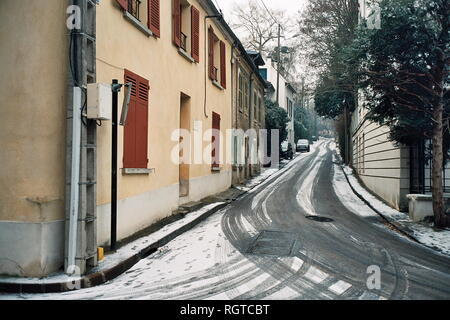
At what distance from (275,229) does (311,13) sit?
17842mm

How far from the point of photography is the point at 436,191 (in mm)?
8477

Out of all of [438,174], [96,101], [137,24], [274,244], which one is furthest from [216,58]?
[96,101]

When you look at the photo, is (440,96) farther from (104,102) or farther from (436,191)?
(104,102)

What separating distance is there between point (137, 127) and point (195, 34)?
17.6 ft

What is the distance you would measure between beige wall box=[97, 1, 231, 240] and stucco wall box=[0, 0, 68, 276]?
0.90 m

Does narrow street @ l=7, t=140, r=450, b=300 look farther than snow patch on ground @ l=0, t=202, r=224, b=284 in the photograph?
No

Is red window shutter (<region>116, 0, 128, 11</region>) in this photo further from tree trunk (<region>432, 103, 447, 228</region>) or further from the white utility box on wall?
tree trunk (<region>432, 103, 447, 228</region>)

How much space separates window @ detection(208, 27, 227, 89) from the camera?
43.4 ft

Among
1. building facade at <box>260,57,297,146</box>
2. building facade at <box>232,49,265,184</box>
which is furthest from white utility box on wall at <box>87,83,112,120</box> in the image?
building facade at <box>260,57,297,146</box>

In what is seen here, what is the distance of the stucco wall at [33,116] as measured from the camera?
16.2ft

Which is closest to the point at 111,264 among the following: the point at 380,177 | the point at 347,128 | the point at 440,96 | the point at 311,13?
the point at 440,96

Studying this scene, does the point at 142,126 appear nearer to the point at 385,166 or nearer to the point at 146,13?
the point at 146,13

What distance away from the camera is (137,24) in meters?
7.23
